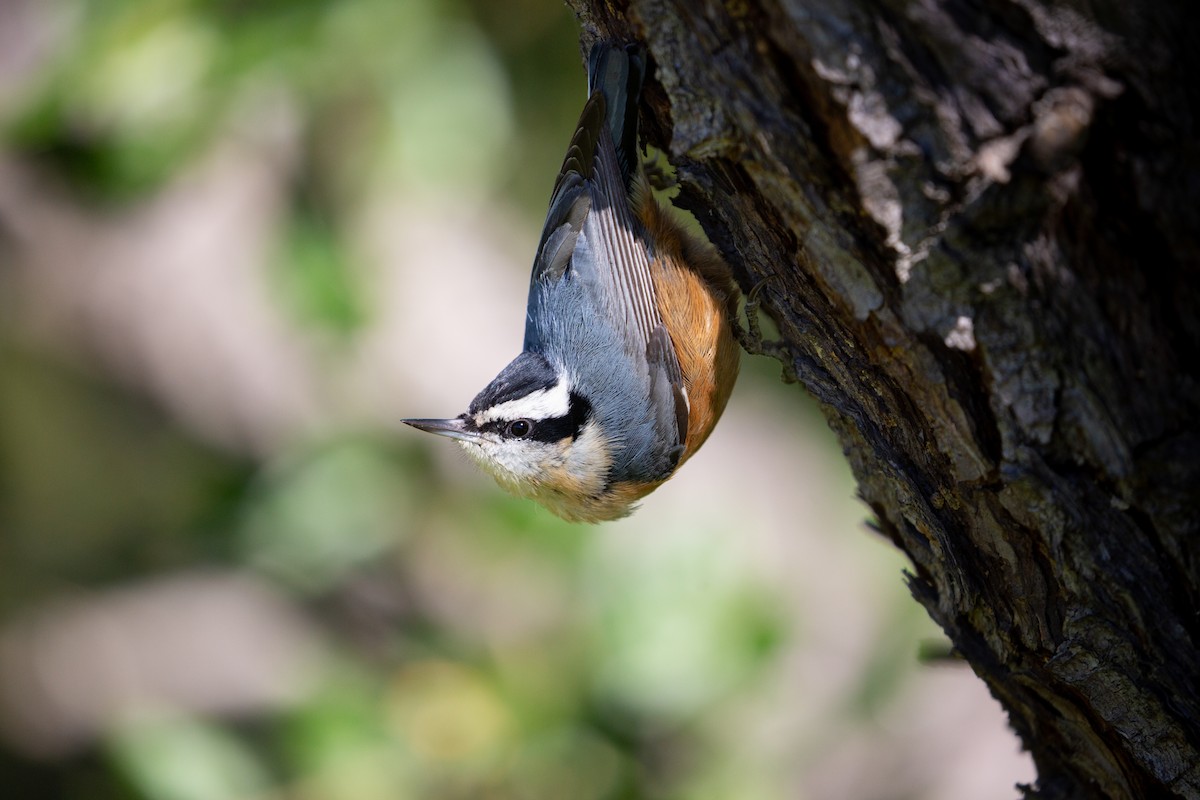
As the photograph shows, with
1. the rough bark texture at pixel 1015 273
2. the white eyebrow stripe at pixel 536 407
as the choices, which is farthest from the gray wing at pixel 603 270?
the rough bark texture at pixel 1015 273

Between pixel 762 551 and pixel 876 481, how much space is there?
9.58ft

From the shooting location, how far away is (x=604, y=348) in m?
2.74

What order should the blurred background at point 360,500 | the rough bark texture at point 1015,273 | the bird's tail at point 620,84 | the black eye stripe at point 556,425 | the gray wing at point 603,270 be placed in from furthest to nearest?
the blurred background at point 360,500, the black eye stripe at point 556,425, the gray wing at point 603,270, the bird's tail at point 620,84, the rough bark texture at point 1015,273

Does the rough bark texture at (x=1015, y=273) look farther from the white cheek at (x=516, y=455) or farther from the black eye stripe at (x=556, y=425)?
the white cheek at (x=516, y=455)

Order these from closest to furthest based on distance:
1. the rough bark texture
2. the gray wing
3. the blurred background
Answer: the rough bark texture < the gray wing < the blurred background

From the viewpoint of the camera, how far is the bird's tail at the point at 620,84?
7.03 ft

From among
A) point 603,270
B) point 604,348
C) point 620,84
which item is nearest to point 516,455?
point 604,348

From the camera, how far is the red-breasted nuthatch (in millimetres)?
2730

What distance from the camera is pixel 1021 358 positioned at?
1.44 m

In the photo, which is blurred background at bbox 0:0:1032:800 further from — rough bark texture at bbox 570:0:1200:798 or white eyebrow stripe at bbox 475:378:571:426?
rough bark texture at bbox 570:0:1200:798

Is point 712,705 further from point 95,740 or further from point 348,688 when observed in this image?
point 95,740

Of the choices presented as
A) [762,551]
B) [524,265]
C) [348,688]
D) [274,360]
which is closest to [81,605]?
[274,360]

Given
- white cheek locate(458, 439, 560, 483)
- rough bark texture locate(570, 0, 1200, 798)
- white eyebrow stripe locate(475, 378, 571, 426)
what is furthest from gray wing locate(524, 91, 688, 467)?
rough bark texture locate(570, 0, 1200, 798)

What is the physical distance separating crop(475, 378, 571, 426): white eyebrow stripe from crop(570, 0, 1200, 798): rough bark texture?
1026mm
